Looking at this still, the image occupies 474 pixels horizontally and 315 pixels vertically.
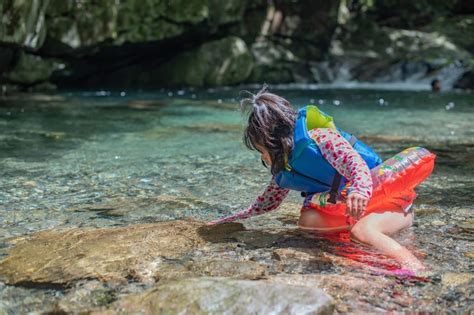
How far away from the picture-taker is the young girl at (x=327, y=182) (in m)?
3.21

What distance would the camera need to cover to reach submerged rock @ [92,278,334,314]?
236 cm

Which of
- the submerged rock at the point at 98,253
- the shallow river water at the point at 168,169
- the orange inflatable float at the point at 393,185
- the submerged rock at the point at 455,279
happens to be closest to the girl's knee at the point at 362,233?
the orange inflatable float at the point at 393,185

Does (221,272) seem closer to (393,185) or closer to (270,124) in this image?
(270,124)

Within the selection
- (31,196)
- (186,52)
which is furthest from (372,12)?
(31,196)

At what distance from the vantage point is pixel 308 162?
3471mm

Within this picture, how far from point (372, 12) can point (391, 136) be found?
17.7 meters

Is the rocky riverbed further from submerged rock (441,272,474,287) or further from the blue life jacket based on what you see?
the blue life jacket

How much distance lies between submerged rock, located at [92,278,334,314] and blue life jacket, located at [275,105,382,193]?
3.58 ft

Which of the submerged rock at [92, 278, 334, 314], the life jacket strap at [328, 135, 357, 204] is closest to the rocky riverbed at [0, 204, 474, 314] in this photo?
the submerged rock at [92, 278, 334, 314]

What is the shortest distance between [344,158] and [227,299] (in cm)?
127

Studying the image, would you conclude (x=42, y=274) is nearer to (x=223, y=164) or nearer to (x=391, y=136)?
(x=223, y=164)

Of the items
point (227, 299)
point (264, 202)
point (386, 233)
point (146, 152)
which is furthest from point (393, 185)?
point (146, 152)

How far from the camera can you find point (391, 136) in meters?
8.59

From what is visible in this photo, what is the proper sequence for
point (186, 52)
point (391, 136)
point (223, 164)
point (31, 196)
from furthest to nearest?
point (186, 52), point (391, 136), point (223, 164), point (31, 196)
